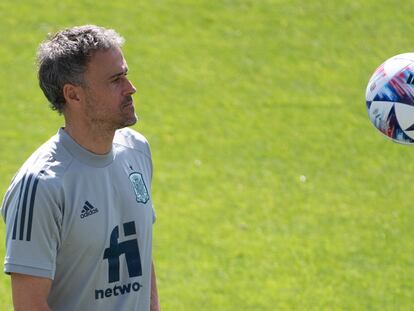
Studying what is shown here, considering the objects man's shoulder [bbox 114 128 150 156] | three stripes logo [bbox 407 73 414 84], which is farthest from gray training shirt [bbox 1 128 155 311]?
three stripes logo [bbox 407 73 414 84]

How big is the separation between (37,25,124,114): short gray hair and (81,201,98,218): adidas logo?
0.50 m

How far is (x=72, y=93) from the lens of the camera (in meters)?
4.03

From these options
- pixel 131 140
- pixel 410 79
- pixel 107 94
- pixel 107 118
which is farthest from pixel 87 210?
pixel 410 79

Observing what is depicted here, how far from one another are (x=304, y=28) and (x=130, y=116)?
7.71 metres

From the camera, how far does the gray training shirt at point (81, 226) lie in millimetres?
3775

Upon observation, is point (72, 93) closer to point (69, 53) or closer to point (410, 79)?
point (69, 53)

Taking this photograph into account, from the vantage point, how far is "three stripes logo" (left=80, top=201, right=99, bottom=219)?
3.90 meters

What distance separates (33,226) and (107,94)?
65 centimetres

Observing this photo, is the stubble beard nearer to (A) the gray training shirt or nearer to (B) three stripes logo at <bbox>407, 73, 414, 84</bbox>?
(A) the gray training shirt

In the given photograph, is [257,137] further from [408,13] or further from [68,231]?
[68,231]

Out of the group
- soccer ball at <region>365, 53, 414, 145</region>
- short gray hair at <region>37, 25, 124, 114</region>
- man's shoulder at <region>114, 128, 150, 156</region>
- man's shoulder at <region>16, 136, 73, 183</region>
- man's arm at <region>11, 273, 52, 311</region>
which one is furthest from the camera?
soccer ball at <region>365, 53, 414, 145</region>

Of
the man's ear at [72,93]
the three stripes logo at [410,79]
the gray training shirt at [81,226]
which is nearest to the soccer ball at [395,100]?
the three stripes logo at [410,79]

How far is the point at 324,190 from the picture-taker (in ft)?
29.2

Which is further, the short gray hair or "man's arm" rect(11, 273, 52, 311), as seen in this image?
the short gray hair
